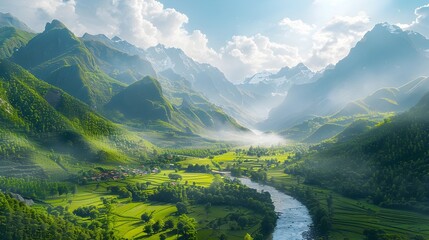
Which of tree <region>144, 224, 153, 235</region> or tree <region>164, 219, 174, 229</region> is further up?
tree <region>164, 219, 174, 229</region>

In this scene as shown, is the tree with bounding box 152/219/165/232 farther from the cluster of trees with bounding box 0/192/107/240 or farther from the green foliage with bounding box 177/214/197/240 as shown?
the cluster of trees with bounding box 0/192/107/240

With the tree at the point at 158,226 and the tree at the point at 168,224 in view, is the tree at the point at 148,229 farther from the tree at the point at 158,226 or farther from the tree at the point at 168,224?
the tree at the point at 168,224

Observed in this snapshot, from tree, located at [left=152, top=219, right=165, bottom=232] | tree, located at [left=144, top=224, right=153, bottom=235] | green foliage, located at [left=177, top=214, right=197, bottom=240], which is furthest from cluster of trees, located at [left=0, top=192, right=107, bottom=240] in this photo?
green foliage, located at [left=177, top=214, right=197, bottom=240]

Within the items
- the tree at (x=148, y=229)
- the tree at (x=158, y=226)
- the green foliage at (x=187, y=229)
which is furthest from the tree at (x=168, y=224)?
the tree at (x=148, y=229)

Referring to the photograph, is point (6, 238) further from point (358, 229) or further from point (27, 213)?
point (358, 229)

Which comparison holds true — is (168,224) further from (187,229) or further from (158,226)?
(187,229)

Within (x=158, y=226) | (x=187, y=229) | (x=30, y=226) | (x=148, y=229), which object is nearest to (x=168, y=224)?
(x=158, y=226)

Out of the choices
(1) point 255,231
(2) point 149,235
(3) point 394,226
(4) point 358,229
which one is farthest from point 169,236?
(3) point 394,226

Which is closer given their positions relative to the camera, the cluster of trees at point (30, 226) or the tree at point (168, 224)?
the cluster of trees at point (30, 226)
